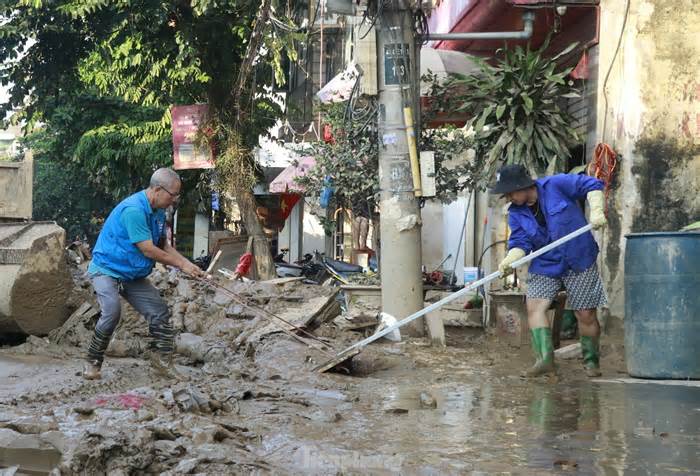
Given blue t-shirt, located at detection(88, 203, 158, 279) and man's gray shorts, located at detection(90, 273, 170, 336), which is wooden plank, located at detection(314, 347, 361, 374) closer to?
man's gray shorts, located at detection(90, 273, 170, 336)

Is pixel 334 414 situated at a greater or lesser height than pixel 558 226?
lesser

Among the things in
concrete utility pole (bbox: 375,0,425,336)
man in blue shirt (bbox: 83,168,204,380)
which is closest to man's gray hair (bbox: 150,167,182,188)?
man in blue shirt (bbox: 83,168,204,380)

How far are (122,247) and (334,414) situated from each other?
8.60 feet

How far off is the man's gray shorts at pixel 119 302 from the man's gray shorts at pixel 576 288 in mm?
2897

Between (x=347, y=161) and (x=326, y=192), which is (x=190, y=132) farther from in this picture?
(x=347, y=161)

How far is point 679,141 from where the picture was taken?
383 inches

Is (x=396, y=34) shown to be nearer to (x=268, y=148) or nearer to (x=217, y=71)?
(x=217, y=71)

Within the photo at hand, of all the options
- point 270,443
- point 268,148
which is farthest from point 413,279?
point 268,148

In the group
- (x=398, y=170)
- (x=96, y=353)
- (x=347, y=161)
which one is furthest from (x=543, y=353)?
(x=347, y=161)

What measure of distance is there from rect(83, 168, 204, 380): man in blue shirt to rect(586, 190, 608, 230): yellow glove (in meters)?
2.92

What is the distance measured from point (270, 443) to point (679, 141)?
20.7ft

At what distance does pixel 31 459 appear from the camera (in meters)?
4.62

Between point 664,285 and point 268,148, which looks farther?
point 268,148

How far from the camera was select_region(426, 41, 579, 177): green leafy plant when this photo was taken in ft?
34.1
